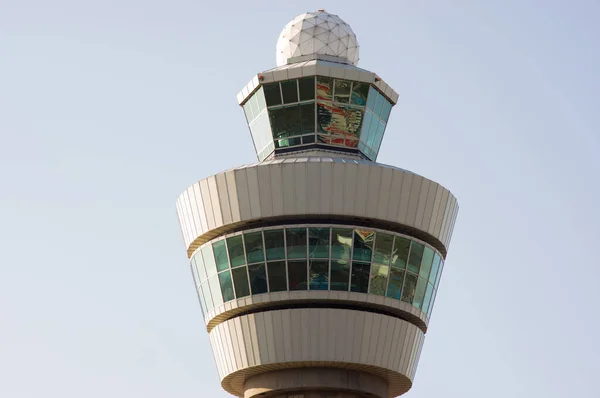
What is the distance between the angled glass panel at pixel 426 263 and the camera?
61.7 metres

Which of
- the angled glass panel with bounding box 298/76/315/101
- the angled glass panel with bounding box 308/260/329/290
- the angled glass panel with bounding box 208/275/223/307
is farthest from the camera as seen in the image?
the angled glass panel with bounding box 298/76/315/101

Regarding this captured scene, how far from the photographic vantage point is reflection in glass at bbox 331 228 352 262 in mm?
59250

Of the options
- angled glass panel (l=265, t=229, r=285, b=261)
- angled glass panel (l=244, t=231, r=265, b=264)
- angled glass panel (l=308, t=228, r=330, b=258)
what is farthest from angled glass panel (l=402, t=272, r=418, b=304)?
angled glass panel (l=244, t=231, r=265, b=264)

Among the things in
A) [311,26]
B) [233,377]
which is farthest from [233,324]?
[311,26]

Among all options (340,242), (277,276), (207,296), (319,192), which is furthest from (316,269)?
(207,296)

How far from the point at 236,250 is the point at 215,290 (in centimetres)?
251

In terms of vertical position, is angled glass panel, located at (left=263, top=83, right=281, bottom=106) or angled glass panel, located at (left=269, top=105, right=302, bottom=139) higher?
angled glass panel, located at (left=263, top=83, right=281, bottom=106)

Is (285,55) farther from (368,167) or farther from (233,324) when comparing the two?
(233,324)

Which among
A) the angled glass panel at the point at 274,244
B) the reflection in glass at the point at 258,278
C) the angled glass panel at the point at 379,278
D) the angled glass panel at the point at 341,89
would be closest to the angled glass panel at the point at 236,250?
the reflection in glass at the point at 258,278

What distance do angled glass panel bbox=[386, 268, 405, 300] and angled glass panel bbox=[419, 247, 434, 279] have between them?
4.79 feet

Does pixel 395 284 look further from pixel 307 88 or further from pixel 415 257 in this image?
pixel 307 88

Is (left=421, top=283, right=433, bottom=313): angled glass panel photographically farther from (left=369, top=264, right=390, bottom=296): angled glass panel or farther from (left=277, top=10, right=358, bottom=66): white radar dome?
(left=277, top=10, right=358, bottom=66): white radar dome

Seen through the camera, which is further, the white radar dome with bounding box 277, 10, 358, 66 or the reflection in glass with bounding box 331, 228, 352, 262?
the white radar dome with bounding box 277, 10, 358, 66

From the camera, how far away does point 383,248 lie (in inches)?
2365
